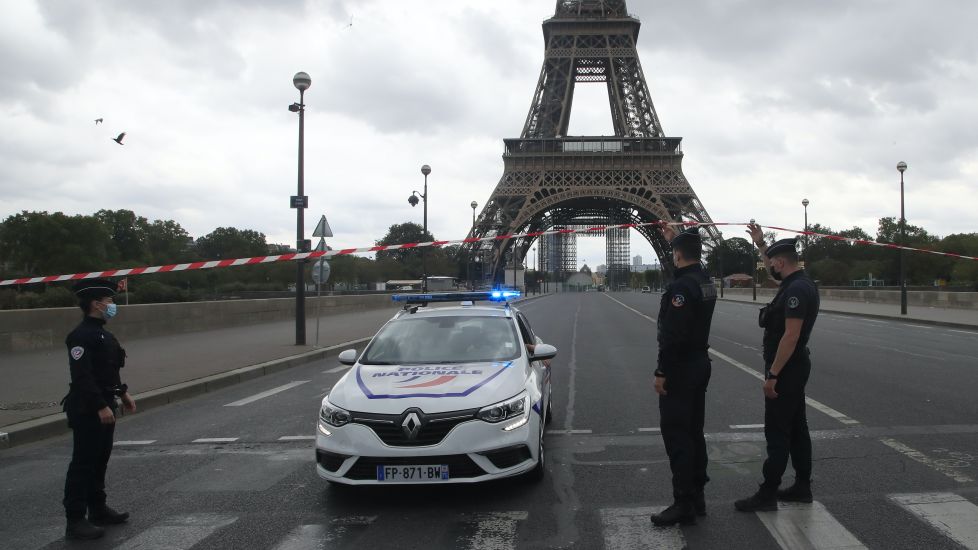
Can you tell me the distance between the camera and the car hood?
488cm

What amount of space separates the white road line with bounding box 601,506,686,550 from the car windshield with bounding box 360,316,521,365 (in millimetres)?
1756

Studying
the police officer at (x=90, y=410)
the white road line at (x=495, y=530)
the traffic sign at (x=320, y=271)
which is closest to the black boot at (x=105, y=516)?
the police officer at (x=90, y=410)

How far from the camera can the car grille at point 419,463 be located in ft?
15.3

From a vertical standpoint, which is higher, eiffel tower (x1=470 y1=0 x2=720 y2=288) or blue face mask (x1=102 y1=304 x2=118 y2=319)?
eiffel tower (x1=470 y1=0 x2=720 y2=288)

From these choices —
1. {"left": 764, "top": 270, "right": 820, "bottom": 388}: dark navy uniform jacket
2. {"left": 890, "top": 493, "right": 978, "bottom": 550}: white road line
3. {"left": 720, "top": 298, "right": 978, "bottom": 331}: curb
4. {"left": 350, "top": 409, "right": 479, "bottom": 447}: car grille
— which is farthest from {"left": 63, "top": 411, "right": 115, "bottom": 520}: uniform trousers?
{"left": 720, "top": 298, "right": 978, "bottom": 331}: curb

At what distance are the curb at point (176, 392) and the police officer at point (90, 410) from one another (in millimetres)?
3291

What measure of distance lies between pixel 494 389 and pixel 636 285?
190119mm

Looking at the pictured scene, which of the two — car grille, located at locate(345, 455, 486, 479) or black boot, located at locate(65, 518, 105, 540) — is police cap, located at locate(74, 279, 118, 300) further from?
car grille, located at locate(345, 455, 486, 479)

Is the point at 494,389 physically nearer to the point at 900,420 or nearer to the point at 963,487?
the point at 963,487

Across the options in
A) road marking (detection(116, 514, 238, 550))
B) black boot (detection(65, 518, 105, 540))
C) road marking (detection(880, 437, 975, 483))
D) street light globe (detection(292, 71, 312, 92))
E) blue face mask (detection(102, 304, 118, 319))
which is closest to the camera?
road marking (detection(116, 514, 238, 550))

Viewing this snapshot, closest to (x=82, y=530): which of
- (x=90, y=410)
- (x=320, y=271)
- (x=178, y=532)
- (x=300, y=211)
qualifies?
(x=178, y=532)

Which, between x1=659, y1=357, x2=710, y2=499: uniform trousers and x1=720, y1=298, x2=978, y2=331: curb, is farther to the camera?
x1=720, y1=298, x2=978, y2=331: curb

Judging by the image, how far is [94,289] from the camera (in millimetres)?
4566

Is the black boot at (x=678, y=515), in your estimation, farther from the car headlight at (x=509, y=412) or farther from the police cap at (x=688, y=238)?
the police cap at (x=688, y=238)
